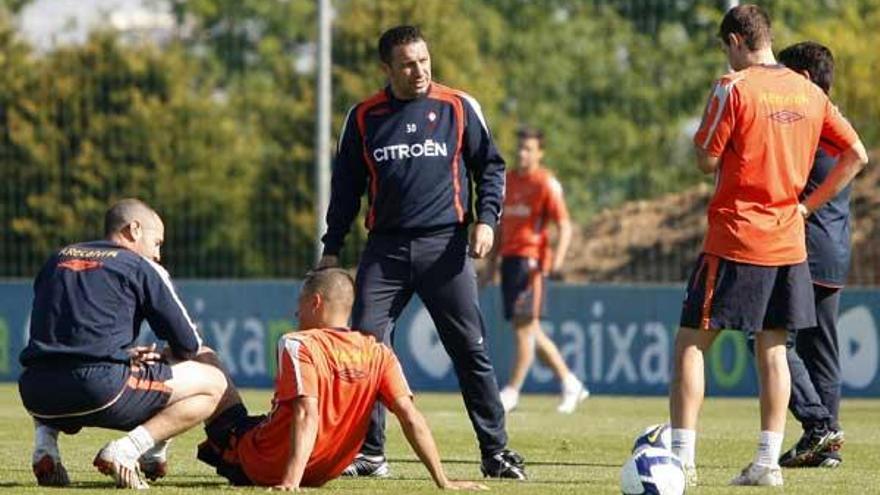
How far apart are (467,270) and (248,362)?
35.1 ft

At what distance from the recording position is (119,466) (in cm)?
865

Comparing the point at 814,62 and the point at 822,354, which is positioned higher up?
the point at 814,62

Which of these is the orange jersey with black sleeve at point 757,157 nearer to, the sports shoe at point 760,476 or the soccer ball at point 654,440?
the sports shoe at point 760,476

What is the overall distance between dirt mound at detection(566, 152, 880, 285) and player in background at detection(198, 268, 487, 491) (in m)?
12.6

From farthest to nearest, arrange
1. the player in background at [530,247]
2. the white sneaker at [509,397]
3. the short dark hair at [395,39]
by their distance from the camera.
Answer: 1. the player in background at [530,247]
2. the white sneaker at [509,397]
3. the short dark hair at [395,39]

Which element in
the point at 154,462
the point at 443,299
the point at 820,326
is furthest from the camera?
the point at 820,326

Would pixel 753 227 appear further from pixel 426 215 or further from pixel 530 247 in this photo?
pixel 530 247

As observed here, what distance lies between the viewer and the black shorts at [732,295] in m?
9.00

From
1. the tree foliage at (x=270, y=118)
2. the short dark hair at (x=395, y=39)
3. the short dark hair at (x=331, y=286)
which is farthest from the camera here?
the tree foliage at (x=270, y=118)

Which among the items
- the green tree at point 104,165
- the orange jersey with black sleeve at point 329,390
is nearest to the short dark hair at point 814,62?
the orange jersey with black sleeve at point 329,390

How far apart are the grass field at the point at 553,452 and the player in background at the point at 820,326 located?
8.4 inches

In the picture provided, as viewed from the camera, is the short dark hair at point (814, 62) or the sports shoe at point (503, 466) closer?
the sports shoe at point (503, 466)

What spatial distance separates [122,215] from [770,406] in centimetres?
287

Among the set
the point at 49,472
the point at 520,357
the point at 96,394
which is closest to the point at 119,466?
the point at 96,394
